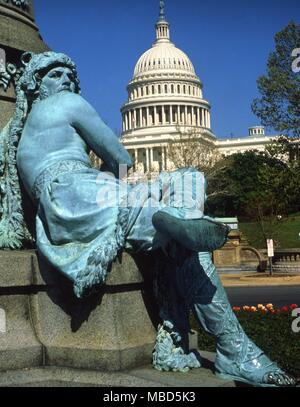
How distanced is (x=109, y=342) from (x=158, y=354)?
0.32 m

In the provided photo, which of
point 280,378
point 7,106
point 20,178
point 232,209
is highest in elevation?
point 232,209

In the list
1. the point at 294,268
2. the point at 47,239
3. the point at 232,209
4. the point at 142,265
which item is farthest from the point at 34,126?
the point at 232,209

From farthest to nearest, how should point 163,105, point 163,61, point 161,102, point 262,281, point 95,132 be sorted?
1. point 163,61
2. point 163,105
3. point 161,102
4. point 262,281
5. point 95,132

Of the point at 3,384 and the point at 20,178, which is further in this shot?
the point at 20,178

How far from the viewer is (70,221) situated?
4.27m

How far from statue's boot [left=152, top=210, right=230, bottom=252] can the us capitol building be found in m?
98.2

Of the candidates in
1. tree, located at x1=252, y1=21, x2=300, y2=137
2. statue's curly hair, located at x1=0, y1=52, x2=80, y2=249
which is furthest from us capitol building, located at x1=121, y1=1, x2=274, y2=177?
statue's curly hair, located at x1=0, y1=52, x2=80, y2=249

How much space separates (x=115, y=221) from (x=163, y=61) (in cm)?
11202

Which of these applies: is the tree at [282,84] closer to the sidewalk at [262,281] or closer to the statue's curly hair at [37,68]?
the sidewalk at [262,281]

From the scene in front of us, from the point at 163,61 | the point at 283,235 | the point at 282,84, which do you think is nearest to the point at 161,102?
the point at 163,61

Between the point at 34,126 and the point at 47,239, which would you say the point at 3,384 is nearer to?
the point at 47,239

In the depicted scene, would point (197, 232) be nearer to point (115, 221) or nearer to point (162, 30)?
point (115, 221)

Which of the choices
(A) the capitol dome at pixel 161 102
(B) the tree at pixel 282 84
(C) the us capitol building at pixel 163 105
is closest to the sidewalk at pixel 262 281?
(B) the tree at pixel 282 84

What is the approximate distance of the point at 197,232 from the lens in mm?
3809
